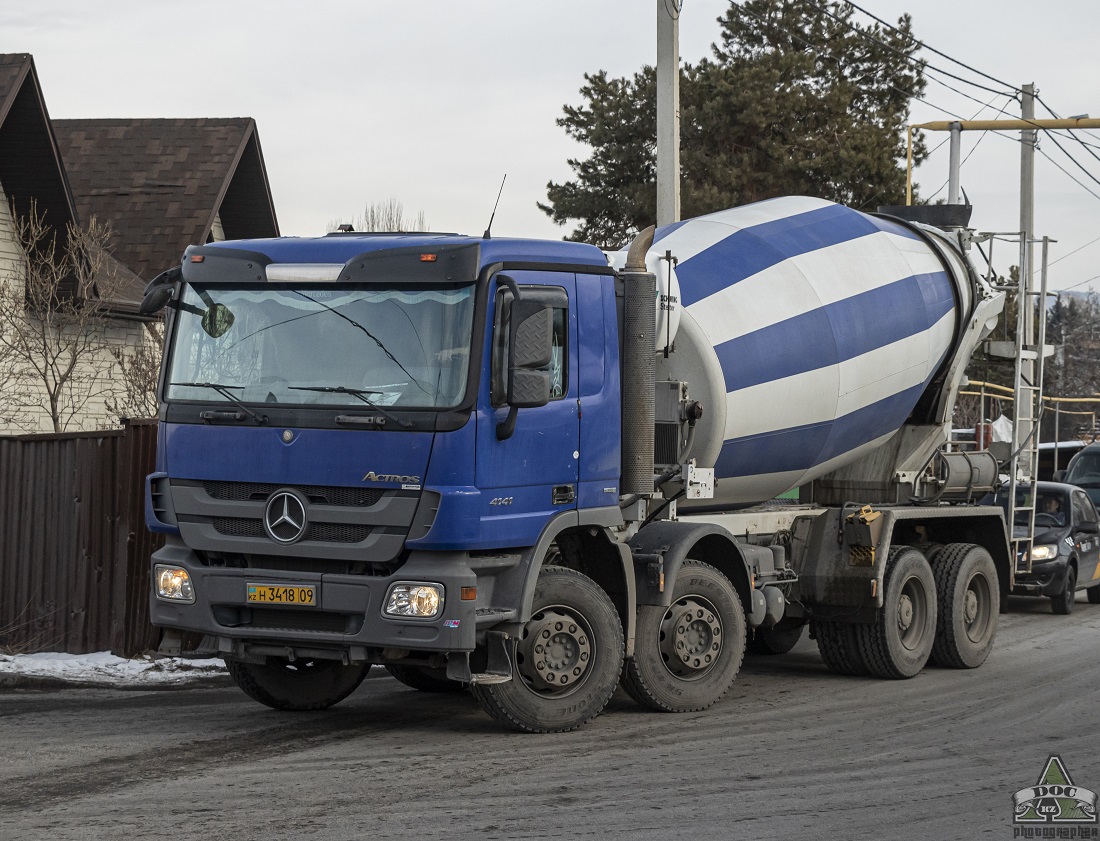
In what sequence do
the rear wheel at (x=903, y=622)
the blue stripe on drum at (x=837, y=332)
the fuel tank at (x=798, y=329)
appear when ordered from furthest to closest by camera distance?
the rear wheel at (x=903, y=622)
the blue stripe on drum at (x=837, y=332)
the fuel tank at (x=798, y=329)

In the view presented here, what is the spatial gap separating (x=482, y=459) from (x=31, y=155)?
42.7 feet

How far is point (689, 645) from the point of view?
34.7 feet

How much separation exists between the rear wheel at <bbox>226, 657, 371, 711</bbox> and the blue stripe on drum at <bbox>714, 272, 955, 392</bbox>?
11.0ft

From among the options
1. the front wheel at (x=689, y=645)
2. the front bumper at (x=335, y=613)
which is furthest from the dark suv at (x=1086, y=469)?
A: the front bumper at (x=335, y=613)

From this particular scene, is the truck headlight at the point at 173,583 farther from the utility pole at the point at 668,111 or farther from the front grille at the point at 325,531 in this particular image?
the utility pole at the point at 668,111

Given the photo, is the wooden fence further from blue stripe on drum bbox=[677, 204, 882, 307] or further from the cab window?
blue stripe on drum bbox=[677, 204, 882, 307]

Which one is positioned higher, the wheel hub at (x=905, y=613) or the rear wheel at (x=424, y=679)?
the wheel hub at (x=905, y=613)

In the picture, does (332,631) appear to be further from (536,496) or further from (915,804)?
(915,804)

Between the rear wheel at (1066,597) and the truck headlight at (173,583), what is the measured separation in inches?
495

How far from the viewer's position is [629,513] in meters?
10.2


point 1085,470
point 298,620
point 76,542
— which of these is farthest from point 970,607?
point 1085,470

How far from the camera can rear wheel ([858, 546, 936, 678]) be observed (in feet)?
41.7

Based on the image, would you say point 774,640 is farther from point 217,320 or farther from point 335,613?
point 217,320

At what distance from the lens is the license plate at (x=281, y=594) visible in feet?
29.5
